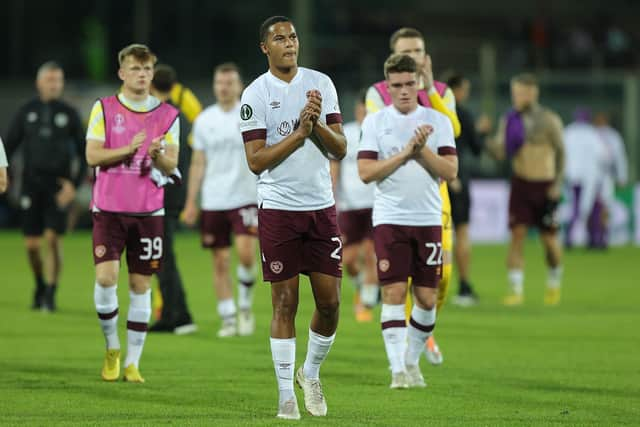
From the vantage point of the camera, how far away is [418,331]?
9.50 metres

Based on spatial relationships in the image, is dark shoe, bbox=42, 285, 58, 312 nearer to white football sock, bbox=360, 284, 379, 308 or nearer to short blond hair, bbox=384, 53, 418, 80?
white football sock, bbox=360, 284, 379, 308

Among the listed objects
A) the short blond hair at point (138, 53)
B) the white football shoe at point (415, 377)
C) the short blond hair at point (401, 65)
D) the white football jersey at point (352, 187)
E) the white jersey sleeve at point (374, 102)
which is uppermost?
the short blond hair at point (138, 53)

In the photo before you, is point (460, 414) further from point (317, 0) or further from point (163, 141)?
point (317, 0)

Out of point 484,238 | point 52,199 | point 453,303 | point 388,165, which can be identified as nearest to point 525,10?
point 484,238

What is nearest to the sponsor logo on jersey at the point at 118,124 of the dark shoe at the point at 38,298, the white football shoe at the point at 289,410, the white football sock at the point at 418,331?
the white football sock at the point at 418,331

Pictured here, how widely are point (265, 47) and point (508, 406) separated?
9.25ft

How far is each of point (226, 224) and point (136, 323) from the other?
3253 mm

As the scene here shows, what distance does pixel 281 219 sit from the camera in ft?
25.7

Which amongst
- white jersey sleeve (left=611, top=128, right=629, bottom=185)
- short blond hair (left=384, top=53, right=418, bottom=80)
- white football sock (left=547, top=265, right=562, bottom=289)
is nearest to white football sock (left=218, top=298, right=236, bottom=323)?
short blond hair (left=384, top=53, right=418, bottom=80)

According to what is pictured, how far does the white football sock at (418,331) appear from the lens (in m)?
9.44

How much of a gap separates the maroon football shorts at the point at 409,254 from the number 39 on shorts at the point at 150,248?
63.3 inches

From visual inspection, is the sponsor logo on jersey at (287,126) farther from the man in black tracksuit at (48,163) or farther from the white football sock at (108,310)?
the man in black tracksuit at (48,163)

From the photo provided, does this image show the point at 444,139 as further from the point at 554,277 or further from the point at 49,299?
the point at 554,277

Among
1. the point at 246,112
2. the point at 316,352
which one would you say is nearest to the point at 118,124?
the point at 246,112
